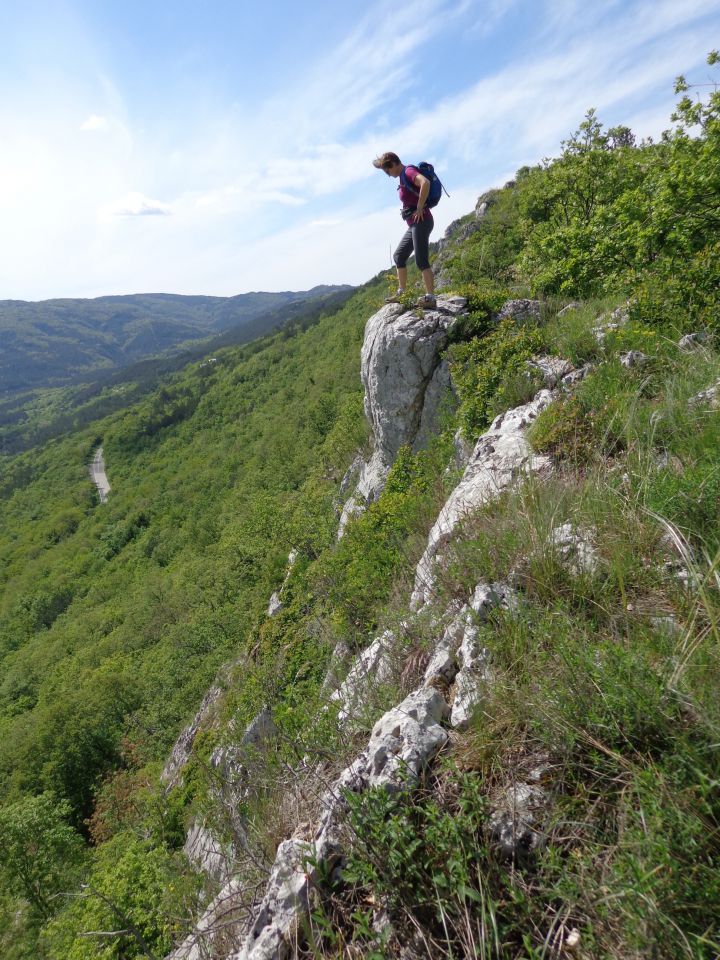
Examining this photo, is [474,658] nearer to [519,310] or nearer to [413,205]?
[413,205]

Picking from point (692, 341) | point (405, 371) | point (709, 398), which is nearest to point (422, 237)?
point (405, 371)

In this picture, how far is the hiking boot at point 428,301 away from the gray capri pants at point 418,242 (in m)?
0.96

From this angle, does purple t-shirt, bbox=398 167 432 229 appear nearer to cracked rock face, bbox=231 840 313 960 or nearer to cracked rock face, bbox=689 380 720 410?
cracked rock face, bbox=689 380 720 410

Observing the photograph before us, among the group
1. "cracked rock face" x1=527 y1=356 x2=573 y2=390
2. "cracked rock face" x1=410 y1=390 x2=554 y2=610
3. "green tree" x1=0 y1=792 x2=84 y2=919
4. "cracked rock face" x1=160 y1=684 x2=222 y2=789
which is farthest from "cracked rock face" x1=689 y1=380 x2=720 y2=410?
"green tree" x1=0 y1=792 x2=84 y2=919

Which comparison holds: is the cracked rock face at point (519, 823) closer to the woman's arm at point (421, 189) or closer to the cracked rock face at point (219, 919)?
the cracked rock face at point (219, 919)

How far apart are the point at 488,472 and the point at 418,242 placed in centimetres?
467

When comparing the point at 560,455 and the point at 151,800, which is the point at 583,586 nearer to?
the point at 560,455

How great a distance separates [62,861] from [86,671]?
61.4 ft

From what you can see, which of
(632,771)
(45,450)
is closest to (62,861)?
(632,771)

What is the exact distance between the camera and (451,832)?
1.94 meters

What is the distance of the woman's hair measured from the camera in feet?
23.8

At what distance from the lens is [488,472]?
5035 millimetres

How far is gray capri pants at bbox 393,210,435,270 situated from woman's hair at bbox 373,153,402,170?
2.88ft

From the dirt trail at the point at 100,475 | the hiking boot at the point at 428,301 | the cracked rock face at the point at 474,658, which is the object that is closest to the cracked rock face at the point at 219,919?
the cracked rock face at the point at 474,658
